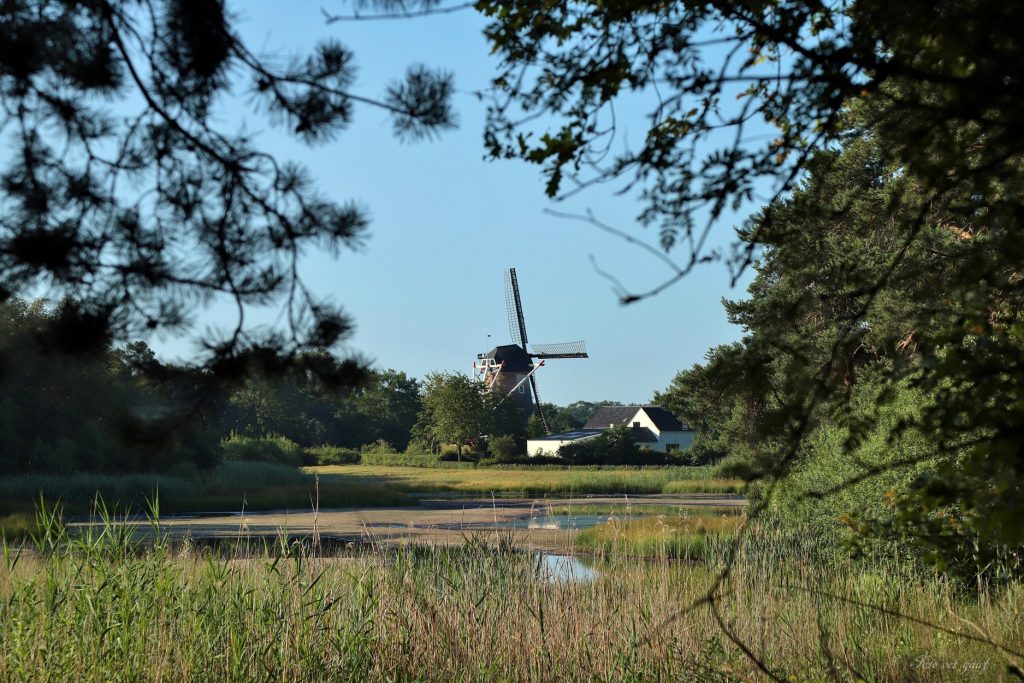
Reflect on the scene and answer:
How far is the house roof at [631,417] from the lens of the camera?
61000 mm

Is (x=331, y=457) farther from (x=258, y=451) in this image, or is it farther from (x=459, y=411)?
(x=258, y=451)

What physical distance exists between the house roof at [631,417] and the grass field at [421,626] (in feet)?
177

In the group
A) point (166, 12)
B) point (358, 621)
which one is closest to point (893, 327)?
point (166, 12)

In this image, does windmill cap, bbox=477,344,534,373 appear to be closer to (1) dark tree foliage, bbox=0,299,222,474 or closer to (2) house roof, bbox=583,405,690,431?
(2) house roof, bbox=583,405,690,431

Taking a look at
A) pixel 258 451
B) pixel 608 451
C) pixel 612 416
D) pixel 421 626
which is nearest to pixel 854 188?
pixel 421 626

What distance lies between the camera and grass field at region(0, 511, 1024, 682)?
191 inches

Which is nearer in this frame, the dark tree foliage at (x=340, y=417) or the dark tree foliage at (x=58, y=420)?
the dark tree foliage at (x=58, y=420)

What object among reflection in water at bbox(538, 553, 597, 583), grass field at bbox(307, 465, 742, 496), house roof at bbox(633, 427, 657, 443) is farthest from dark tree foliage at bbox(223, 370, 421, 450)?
reflection in water at bbox(538, 553, 597, 583)

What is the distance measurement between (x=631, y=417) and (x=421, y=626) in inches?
2312

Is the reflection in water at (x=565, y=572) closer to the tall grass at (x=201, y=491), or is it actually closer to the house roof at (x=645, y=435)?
the tall grass at (x=201, y=491)

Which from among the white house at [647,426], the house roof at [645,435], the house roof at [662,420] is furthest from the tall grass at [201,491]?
the house roof at [662,420]

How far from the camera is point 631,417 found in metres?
63.4

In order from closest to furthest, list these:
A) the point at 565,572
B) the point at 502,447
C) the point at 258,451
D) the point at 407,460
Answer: the point at 565,572
the point at 258,451
the point at 407,460
the point at 502,447

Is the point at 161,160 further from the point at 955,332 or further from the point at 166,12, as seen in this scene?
the point at 955,332
